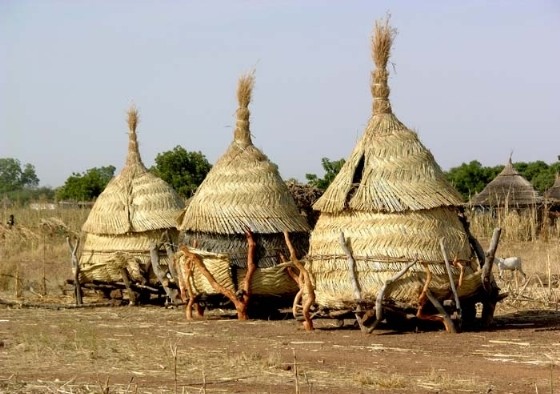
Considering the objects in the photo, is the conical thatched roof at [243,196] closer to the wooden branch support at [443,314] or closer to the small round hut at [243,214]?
the small round hut at [243,214]

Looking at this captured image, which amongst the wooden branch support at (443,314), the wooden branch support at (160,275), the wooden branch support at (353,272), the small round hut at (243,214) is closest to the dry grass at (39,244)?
the wooden branch support at (160,275)

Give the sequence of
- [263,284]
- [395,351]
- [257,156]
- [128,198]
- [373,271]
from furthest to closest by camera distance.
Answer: [128,198], [257,156], [263,284], [373,271], [395,351]

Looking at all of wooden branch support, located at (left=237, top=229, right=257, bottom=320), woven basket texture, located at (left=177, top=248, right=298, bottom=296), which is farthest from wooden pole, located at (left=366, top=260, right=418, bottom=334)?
wooden branch support, located at (left=237, top=229, right=257, bottom=320)

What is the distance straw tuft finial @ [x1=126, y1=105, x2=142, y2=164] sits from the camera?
731 inches

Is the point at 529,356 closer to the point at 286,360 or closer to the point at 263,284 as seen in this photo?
the point at 286,360

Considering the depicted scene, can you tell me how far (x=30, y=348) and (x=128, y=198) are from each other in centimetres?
703

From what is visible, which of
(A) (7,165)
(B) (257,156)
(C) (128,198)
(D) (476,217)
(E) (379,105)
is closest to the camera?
(E) (379,105)

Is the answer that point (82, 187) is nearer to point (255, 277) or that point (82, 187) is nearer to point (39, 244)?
point (39, 244)

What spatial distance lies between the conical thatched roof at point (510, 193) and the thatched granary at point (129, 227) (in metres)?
14.5

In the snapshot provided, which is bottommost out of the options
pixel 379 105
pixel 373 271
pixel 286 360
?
pixel 286 360

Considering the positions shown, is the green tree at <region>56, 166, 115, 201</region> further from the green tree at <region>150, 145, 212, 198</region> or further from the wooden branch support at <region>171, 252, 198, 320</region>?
the wooden branch support at <region>171, 252, 198, 320</region>

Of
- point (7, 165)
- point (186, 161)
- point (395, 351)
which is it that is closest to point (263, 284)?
point (395, 351)

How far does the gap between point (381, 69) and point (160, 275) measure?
5.00 metres

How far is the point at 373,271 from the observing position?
12.2 m
